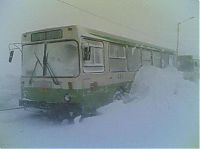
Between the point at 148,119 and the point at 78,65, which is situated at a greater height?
the point at 78,65

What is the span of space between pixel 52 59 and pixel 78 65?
0.09m

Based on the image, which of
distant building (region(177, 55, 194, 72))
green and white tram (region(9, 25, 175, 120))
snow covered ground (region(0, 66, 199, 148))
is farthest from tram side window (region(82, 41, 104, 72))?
distant building (region(177, 55, 194, 72))

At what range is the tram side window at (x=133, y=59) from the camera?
4.29 ft

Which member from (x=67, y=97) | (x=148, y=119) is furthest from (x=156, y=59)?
(x=67, y=97)

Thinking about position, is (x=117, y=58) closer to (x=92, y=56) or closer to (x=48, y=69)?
(x=92, y=56)

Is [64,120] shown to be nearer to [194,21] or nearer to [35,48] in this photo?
[35,48]

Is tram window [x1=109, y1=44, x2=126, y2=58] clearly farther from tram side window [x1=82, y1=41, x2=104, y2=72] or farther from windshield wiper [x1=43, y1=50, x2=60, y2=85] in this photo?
windshield wiper [x1=43, y1=50, x2=60, y2=85]

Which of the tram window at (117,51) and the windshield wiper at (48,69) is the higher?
the tram window at (117,51)

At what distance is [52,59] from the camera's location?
129 cm

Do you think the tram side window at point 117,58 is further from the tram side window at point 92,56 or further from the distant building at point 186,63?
the distant building at point 186,63

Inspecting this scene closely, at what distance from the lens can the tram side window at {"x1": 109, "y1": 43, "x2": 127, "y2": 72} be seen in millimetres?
1299

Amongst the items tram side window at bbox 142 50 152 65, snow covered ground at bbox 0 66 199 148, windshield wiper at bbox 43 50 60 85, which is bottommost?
snow covered ground at bbox 0 66 199 148

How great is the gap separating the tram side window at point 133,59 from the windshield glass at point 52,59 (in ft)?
0.54

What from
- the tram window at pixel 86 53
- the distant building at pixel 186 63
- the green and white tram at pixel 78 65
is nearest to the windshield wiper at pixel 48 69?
the green and white tram at pixel 78 65
